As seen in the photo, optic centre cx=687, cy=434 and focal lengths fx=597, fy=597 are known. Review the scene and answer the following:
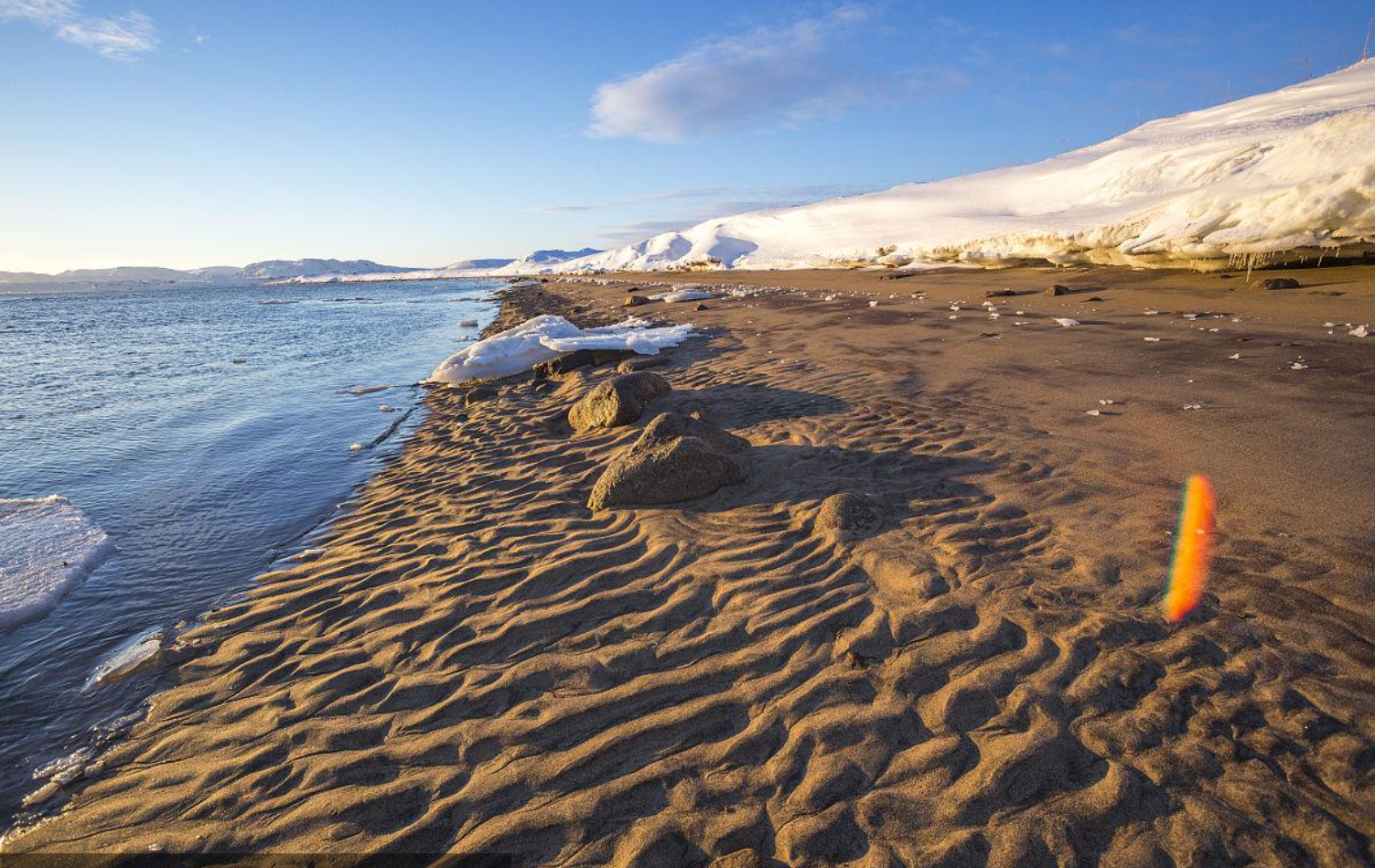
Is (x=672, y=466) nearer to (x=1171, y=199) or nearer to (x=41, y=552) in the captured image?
(x=41, y=552)

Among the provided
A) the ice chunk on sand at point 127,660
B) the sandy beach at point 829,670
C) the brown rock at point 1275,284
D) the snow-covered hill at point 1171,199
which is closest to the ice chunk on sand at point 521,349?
the sandy beach at point 829,670

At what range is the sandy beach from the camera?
221cm

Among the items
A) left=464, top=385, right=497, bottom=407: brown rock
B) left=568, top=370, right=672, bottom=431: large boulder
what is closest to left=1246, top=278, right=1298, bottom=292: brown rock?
left=568, top=370, right=672, bottom=431: large boulder

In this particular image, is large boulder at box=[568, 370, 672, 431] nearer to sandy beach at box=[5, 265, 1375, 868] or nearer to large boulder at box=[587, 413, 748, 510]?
sandy beach at box=[5, 265, 1375, 868]

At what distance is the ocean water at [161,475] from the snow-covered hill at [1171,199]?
19.4 m

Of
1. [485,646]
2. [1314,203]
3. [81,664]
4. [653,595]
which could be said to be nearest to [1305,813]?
[653,595]

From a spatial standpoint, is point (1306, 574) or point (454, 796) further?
point (1306, 574)

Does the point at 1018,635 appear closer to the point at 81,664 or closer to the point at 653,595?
the point at 653,595

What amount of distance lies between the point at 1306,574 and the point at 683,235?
132m

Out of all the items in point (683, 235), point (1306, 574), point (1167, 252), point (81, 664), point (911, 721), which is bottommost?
point (81, 664)

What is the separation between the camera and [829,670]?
298 cm

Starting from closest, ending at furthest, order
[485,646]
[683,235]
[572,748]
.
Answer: [572,748]
[485,646]
[683,235]

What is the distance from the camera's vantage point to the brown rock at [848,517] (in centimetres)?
426

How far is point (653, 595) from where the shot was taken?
381 cm
